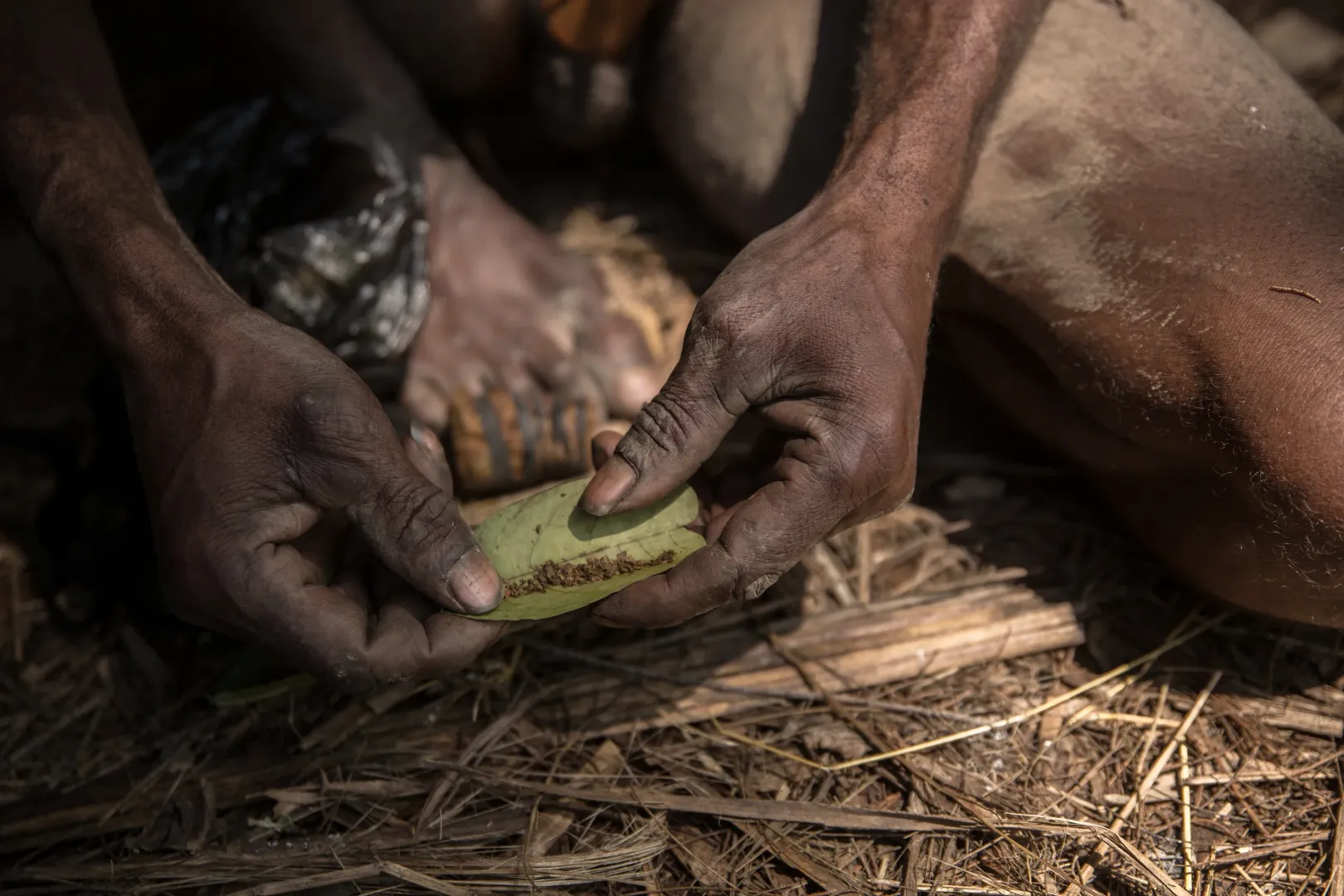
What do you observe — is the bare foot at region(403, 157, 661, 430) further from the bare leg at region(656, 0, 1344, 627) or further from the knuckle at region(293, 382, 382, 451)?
the knuckle at region(293, 382, 382, 451)

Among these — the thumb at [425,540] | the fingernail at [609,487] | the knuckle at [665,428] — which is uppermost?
the knuckle at [665,428]

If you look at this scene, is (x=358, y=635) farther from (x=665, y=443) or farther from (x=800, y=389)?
(x=800, y=389)

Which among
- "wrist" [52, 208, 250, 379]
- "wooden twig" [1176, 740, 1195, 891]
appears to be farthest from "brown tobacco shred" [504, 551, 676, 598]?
"wooden twig" [1176, 740, 1195, 891]

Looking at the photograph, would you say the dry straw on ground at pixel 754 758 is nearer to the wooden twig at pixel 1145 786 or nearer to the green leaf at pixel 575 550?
the wooden twig at pixel 1145 786

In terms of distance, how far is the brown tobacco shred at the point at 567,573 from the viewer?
1.46 metres

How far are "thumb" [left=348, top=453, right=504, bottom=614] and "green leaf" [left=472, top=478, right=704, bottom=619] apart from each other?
0.05m

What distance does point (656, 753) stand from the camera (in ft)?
5.71

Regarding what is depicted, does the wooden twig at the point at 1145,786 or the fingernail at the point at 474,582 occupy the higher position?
the fingernail at the point at 474,582

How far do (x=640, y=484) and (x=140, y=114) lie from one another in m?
2.21

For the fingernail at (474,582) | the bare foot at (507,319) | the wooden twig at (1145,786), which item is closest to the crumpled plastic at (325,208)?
the bare foot at (507,319)

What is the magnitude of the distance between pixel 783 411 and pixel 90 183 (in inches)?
52.1

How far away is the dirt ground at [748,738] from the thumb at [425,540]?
0.46 m

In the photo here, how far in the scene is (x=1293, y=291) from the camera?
4.98ft

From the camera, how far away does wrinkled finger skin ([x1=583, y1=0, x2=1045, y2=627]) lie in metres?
1.45
